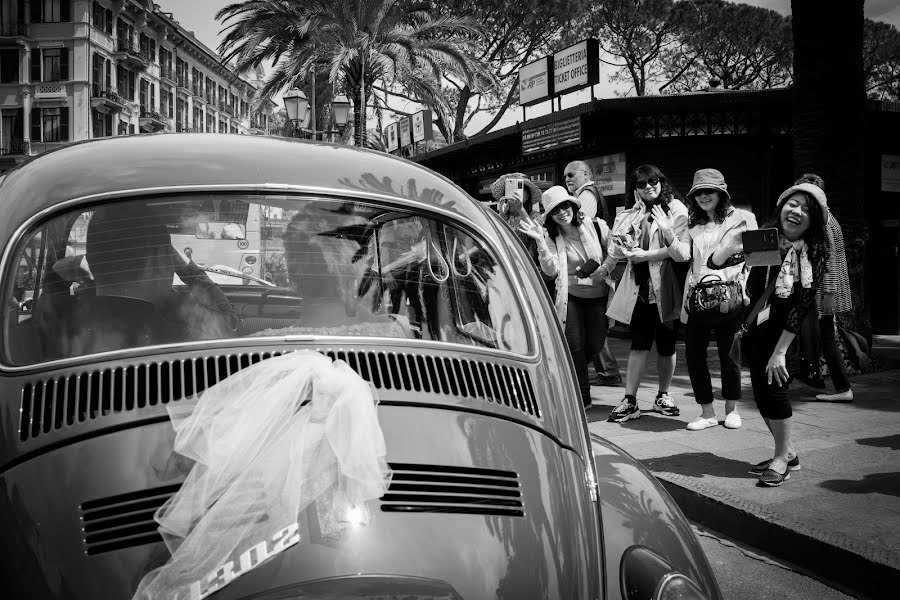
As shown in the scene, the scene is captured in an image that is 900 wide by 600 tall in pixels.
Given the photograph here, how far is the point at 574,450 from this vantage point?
2252 millimetres

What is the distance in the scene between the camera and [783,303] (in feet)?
15.6

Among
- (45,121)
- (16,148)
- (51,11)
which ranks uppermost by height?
(51,11)

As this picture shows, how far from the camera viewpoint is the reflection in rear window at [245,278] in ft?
7.47

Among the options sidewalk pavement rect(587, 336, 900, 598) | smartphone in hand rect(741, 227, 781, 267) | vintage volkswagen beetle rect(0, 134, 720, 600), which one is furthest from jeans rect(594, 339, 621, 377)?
vintage volkswagen beetle rect(0, 134, 720, 600)

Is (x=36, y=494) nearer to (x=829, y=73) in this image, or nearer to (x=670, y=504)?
(x=670, y=504)

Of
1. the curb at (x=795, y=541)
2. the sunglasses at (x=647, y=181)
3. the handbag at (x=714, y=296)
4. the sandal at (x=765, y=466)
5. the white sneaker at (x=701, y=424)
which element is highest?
the sunglasses at (x=647, y=181)

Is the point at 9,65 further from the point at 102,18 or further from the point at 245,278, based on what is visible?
the point at 245,278

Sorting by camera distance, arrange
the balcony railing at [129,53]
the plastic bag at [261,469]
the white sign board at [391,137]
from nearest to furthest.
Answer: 1. the plastic bag at [261,469]
2. the white sign board at [391,137]
3. the balcony railing at [129,53]

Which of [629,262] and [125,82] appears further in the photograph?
[125,82]

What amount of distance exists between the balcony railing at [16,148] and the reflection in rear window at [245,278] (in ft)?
200

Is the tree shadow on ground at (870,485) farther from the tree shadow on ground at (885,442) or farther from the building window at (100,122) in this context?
the building window at (100,122)

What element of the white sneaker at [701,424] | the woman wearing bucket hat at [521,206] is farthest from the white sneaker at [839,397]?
the woman wearing bucket hat at [521,206]

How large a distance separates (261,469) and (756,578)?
9.40 ft

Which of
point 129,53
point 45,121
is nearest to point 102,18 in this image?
point 129,53
